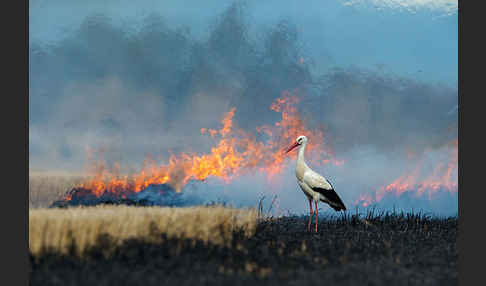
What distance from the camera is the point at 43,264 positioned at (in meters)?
8.14

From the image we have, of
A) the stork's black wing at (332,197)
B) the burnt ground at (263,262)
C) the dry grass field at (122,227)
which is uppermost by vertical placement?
the stork's black wing at (332,197)

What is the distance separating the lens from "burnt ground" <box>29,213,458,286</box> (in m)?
7.56

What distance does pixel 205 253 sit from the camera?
9188 mm

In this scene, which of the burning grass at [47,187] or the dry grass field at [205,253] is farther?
the burning grass at [47,187]

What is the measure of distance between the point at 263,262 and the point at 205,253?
3.63ft

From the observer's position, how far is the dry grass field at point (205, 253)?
768cm

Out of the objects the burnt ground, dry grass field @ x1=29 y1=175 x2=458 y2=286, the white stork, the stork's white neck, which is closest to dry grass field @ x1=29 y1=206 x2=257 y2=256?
dry grass field @ x1=29 y1=175 x2=458 y2=286

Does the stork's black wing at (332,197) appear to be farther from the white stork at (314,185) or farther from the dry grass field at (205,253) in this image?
the dry grass field at (205,253)

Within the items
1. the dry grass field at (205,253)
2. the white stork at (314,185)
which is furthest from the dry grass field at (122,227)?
the white stork at (314,185)

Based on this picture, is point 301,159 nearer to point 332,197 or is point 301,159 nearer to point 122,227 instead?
point 332,197

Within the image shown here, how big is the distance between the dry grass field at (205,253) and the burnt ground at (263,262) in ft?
0.05

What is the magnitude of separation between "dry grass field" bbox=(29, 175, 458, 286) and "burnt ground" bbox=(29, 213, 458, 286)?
17 mm

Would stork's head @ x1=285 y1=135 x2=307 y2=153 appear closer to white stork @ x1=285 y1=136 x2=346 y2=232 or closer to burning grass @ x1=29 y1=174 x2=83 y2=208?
white stork @ x1=285 y1=136 x2=346 y2=232

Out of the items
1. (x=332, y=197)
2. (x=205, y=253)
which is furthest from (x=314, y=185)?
(x=205, y=253)
